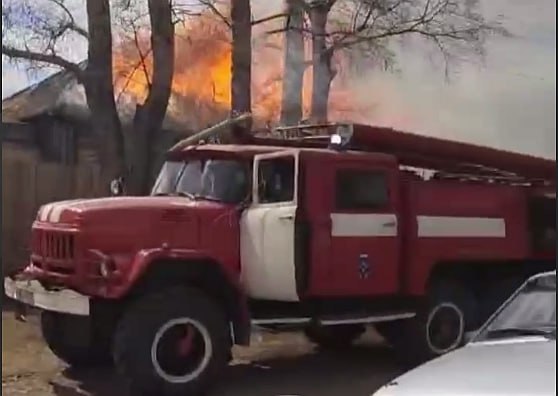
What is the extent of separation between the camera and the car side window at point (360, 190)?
29.6 feet

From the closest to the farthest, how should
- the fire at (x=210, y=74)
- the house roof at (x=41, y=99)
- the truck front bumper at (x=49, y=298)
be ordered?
the truck front bumper at (x=49, y=298)
the fire at (x=210, y=74)
the house roof at (x=41, y=99)

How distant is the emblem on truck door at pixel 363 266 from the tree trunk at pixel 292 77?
19.9 ft

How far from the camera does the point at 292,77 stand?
15.3m

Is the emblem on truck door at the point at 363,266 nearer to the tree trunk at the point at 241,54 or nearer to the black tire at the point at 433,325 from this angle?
the black tire at the point at 433,325

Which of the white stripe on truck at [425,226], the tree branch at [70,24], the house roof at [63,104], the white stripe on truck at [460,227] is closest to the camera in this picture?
the white stripe on truck at [425,226]

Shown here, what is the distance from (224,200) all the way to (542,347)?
13.2ft

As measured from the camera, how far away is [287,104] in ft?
50.6

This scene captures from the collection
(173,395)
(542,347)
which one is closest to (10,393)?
(173,395)

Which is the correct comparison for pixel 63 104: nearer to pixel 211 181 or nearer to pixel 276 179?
pixel 211 181

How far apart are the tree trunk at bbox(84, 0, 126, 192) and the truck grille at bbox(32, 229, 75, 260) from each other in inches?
162

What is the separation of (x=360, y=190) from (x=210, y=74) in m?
6.85

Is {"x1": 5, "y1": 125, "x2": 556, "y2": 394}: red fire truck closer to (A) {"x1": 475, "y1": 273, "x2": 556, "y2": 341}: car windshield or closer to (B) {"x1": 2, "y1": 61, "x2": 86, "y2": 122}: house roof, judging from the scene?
(A) {"x1": 475, "y1": 273, "x2": 556, "y2": 341}: car windshield

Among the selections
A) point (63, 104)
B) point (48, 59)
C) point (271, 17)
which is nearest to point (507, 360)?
point (48, 59)

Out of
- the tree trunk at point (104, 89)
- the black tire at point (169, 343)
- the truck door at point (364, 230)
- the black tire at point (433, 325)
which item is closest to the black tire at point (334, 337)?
the black tire at point (433, 325)
